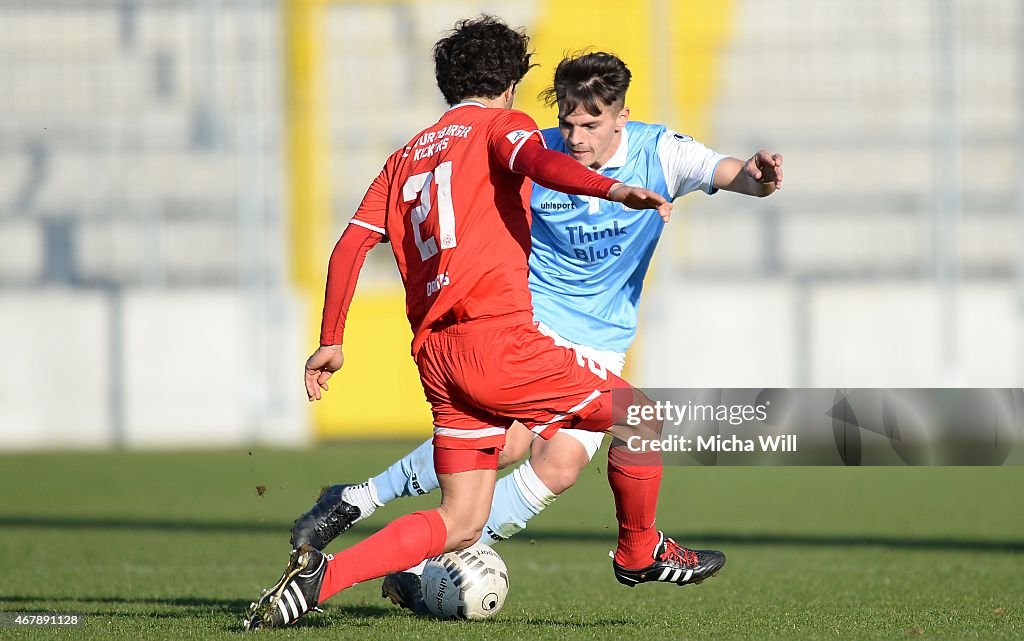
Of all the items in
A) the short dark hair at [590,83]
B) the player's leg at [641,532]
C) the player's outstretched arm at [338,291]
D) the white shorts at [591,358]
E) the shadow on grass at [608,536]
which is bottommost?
the shadow on grass at [608,536]

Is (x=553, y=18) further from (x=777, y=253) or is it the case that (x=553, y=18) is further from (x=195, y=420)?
(x=195, y=420)

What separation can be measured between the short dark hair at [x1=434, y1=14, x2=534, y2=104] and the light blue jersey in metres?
0.86

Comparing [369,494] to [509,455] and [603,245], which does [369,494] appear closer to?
[509,455]

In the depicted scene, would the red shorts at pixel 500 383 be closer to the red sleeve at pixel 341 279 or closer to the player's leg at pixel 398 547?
the player's leg at pixel 398 547

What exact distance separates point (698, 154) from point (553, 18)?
9713 mm

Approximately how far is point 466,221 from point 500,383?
0.49 metres

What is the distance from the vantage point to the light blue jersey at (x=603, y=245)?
5.32 metres

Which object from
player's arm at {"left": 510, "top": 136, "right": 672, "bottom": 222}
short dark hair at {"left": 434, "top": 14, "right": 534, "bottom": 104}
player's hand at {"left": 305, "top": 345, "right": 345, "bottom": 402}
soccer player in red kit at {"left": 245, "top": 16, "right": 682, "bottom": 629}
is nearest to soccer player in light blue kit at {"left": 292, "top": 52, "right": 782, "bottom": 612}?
short dark hair at {"left": 434, "top": 14, "right": 534, "bottom": 104}

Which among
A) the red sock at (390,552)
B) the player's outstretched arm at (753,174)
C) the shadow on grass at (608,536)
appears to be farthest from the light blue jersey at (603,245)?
the shadow on grass at (608,536)

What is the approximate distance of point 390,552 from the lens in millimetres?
4301

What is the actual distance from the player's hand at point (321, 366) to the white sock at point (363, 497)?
766mm

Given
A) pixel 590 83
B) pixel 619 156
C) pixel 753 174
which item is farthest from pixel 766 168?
pixel 619 156

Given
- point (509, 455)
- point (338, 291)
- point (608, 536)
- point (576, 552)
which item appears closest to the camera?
point (338, 291)

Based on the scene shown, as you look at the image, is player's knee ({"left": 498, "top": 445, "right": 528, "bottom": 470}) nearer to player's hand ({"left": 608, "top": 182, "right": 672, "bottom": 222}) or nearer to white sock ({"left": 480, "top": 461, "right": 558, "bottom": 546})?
white sock ({"left": 480, "top": 461, "right": 558, "bottom": 546})
